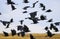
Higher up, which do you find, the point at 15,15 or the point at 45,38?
the point at 15,15

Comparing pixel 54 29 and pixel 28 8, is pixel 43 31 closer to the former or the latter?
pixel 54 29

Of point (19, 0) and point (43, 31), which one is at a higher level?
point (19, 0)

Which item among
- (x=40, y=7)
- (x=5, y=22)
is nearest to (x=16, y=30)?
(x=5, y=22)

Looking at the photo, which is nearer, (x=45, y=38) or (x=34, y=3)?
(x=45, y=38)

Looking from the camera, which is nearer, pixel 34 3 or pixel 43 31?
pixel 43 31

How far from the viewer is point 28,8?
135cm

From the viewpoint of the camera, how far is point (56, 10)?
1334 mm

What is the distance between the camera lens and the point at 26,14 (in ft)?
4.37

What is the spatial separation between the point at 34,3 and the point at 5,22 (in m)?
0.18

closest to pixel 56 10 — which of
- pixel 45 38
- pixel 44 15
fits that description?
pixel 44 15

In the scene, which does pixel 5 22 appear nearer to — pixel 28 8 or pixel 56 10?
pixel 28 8

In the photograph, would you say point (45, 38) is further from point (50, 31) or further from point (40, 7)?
point (40, 7)

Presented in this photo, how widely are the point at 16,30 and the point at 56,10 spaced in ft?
0.76

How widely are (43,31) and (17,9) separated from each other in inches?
7.5
